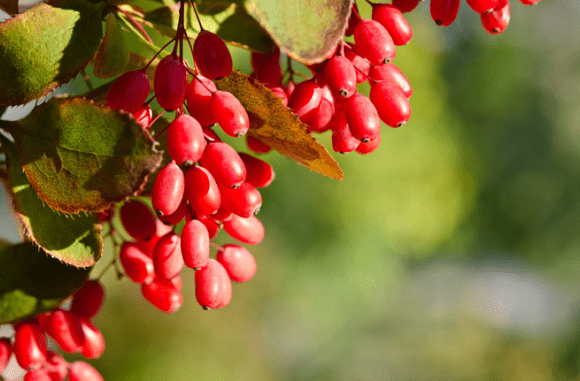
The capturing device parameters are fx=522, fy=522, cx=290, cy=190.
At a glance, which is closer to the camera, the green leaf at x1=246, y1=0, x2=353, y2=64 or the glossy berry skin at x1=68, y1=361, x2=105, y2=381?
the green leaf at x1=246, y1=0, x2=353, y2=64

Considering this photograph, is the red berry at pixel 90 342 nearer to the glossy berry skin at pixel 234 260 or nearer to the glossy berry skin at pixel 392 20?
the glossy berry skin at pixel 234 260

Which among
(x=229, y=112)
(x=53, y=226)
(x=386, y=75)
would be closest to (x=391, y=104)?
(x=386, y=75)

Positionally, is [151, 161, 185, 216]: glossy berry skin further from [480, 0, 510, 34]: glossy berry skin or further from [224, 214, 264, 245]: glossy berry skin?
[480, 0, 510, 34]: glossy berry skin

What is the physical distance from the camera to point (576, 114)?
786cm

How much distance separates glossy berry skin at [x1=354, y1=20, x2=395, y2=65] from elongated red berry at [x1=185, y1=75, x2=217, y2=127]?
0.32ft

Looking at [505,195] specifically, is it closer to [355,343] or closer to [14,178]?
[355,343]

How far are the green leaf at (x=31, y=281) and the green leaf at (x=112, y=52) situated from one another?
0.15 metres

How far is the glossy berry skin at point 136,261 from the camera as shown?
410mm

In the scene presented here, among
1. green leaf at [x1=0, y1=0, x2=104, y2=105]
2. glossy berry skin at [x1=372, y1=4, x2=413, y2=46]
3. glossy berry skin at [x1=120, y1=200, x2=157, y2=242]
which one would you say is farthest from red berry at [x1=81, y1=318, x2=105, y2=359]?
glossy berry skin at [x1=372, y1=4, x2=413, y2=46]


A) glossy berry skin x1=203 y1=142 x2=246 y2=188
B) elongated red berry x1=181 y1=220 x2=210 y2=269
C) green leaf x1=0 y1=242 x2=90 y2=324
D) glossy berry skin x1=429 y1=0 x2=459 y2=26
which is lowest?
green leaf x1=0 y1=242 x2=90 y2=324

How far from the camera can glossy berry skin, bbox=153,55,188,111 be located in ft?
0.90

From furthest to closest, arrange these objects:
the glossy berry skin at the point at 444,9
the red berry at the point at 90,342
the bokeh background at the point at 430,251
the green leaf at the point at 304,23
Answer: the bokeh background at the point at 430,251, the red berry at the point at 90,342, the glossy berry skin at the point at 444,9, the green leaf at the point at 304,23

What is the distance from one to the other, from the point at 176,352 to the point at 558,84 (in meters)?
6.84

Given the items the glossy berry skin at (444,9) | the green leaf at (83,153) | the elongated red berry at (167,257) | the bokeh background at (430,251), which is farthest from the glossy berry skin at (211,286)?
the bokeh background at (430,251)
